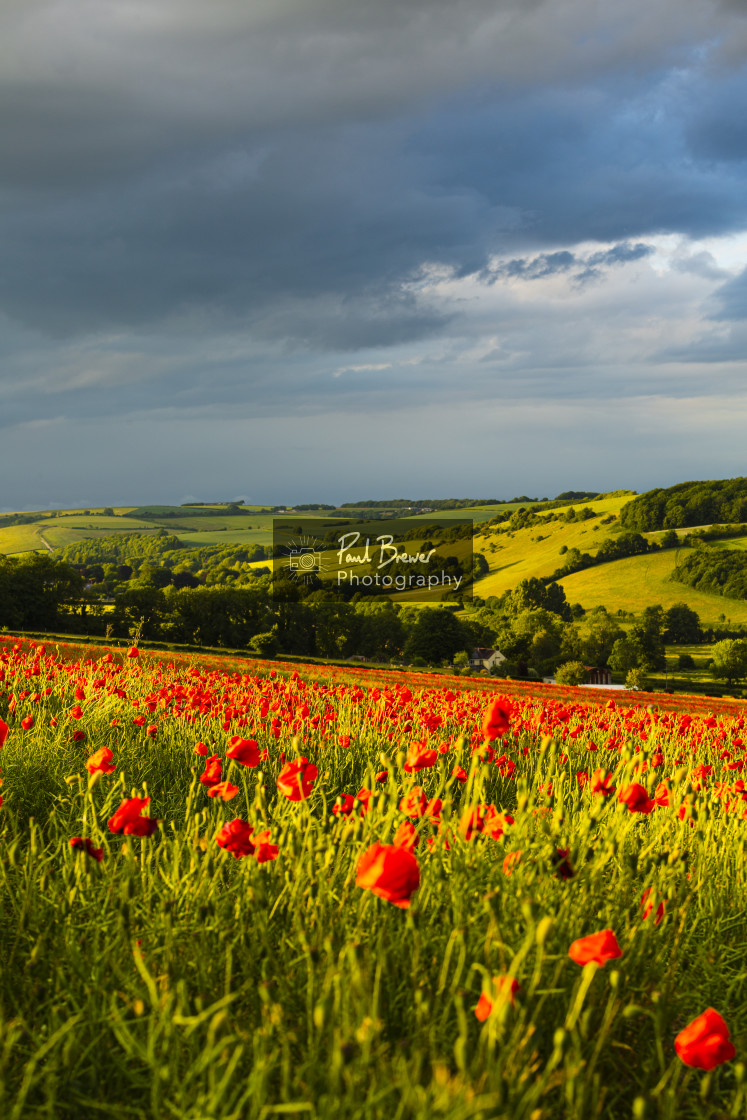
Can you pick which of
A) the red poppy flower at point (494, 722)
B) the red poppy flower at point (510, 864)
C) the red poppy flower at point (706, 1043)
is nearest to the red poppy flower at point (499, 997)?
the red poppy flower at point (706, 1043)

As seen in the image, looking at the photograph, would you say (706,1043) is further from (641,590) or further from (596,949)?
(641,590)

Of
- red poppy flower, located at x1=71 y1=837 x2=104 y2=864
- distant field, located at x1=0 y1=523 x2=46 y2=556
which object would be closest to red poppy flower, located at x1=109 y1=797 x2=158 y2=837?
red poppy flower, located at x1=71 y1=837 x2=104 y2=864

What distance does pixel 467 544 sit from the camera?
81.6 m

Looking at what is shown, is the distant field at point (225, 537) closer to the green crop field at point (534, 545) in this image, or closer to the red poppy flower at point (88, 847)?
the green crop field at point (534, 545)

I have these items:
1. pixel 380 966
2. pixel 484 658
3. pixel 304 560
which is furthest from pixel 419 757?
pixel 484 658

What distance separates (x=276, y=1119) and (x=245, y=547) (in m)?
117

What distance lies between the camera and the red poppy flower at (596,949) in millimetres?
1397

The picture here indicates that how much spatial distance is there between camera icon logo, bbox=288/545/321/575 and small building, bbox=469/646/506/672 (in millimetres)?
27129

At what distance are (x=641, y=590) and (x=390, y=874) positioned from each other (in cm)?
13576

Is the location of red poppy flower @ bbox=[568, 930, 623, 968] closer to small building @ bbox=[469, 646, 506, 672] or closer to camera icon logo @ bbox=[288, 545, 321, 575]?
camera icon logo @ bbox=[288, 545, 321, 575]

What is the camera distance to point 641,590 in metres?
127

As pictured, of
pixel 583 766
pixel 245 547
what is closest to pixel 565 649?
pixel 245 547

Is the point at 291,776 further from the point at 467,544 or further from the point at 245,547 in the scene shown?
the point at 245,547

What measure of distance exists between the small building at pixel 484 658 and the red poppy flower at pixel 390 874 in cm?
8340
